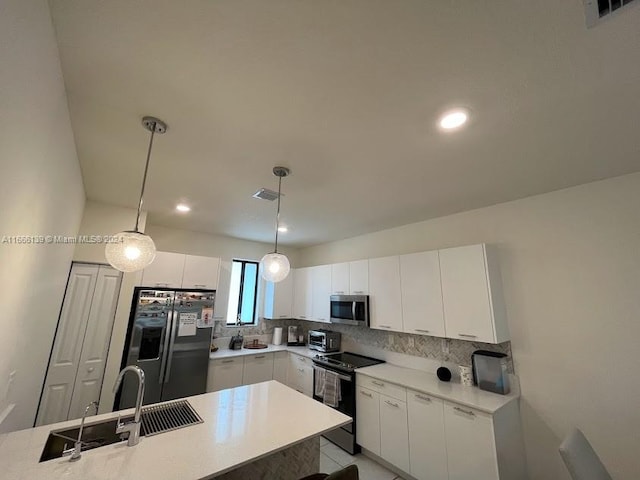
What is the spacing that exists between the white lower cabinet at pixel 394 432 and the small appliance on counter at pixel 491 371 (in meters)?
0.77

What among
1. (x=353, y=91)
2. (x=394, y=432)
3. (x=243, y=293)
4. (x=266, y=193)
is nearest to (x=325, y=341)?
(x=394, y=432)

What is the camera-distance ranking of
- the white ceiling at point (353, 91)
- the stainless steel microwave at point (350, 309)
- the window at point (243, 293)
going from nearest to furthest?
the white ceiling at point (353, 91)
the stainless steel microwave at point (350, 309)
the window at point (243, 293)

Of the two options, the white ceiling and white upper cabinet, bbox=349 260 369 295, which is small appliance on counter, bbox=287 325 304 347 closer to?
white upper cabinet, bbox=349 260 369 295

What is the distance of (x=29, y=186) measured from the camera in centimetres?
125

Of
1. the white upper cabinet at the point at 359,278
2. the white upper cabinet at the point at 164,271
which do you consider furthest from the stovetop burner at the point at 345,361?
the white upper cabinet at the point at 164,271

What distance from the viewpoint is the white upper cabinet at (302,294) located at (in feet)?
14.6

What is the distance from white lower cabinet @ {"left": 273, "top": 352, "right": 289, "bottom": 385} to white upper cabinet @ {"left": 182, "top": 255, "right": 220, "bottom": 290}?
4.97 ft

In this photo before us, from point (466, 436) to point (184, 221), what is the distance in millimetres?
3913

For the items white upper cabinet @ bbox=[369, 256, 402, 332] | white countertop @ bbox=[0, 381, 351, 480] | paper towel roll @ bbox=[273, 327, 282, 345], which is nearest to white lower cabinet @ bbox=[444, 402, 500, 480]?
white upper cabinet @ bbox=[369, 256, 402, 332]

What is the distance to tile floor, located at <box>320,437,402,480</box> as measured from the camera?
261 centimetres

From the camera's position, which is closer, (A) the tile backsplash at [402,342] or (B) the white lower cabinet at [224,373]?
(A) the tile backsplash at [402,342]

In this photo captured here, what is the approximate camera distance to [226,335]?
4.32 metres

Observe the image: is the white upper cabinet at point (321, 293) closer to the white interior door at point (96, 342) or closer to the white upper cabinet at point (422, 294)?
the white upper cabinet at point (422, 294)

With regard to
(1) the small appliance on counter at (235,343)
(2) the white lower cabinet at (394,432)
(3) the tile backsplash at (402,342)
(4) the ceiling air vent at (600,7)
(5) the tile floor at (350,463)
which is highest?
(4) the ceiling air vent at (600,7)
